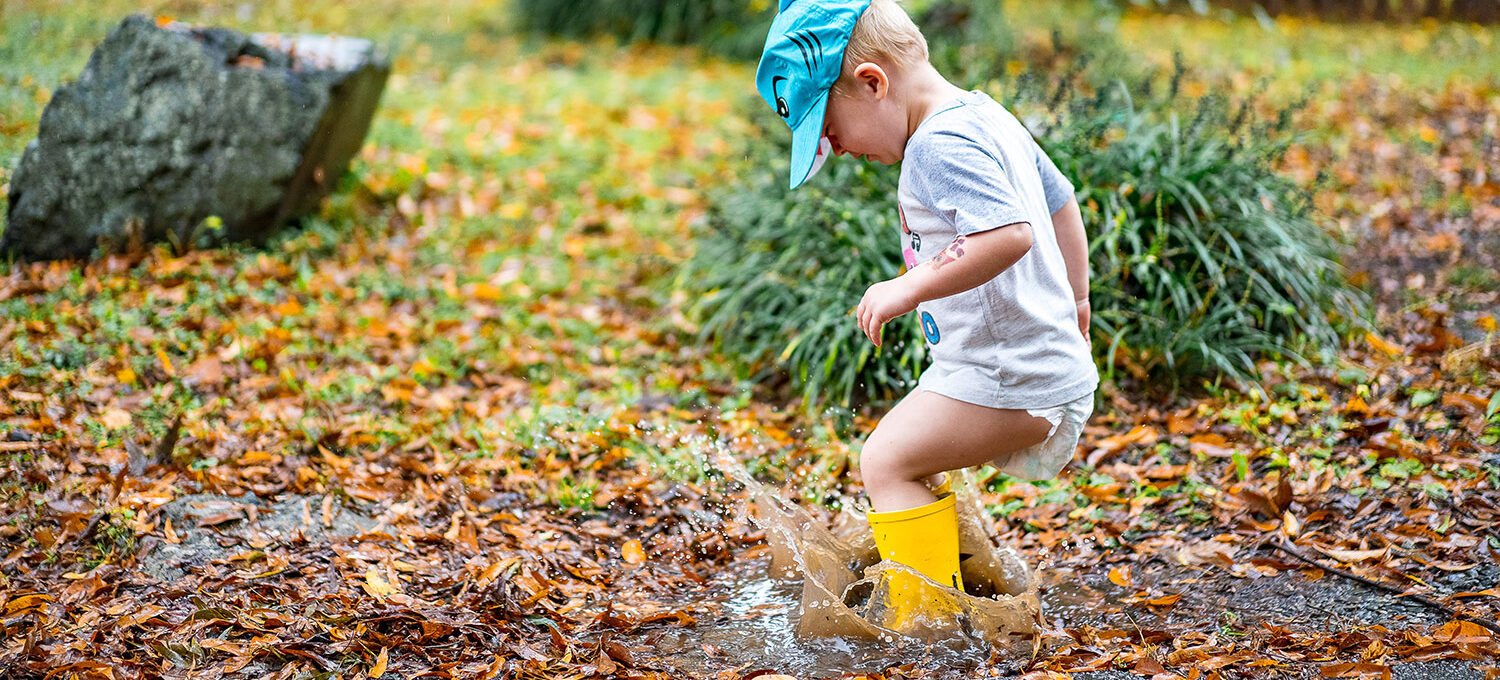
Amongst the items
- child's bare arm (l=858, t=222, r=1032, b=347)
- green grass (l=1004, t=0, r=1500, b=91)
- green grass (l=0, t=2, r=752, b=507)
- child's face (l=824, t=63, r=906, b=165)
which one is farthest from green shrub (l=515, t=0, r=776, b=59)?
child's bare arm (l=858, t=222, r=1032, b=347)

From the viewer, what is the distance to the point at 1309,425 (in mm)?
3459

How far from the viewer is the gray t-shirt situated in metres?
2.11

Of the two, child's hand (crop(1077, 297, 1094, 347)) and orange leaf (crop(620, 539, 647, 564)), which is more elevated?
child's hand (crop(1077, 297, 1094, 347))

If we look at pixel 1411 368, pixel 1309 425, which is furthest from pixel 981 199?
pixel 1411 368

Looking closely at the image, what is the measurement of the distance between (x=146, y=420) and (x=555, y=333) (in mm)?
1648

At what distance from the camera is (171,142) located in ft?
16.1

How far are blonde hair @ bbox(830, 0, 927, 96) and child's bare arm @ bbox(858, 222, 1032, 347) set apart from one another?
1.35 feet

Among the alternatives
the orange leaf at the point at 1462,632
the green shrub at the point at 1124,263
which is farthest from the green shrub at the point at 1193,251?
the orange leaf at the point at 1462,632

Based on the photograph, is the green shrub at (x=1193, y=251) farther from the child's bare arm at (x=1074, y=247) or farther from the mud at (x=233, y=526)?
the mud at (x=233, y=526)

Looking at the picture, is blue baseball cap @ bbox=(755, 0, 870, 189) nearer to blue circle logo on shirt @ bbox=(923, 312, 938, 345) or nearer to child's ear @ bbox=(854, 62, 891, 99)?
child's ear @ bbox=(854, 62, 891, 99)

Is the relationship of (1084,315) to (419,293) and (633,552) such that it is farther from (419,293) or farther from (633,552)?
(419,293)

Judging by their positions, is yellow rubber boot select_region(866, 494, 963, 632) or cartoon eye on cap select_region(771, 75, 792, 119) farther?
yellow rubber boot select_region(866, 494, 963, 632)

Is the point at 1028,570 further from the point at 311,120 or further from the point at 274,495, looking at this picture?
the point at 311,120

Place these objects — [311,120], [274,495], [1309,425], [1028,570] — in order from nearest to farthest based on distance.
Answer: [1028,570]
[274,495]
[1309,425]
[311,120]
